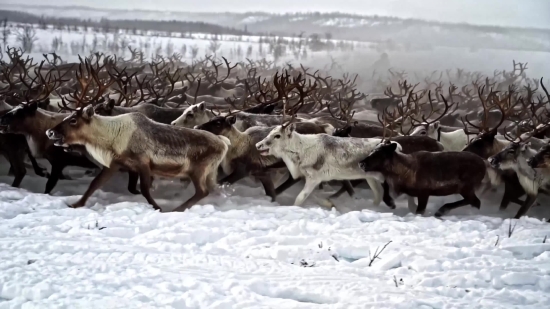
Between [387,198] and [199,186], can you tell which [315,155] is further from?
[199,186]

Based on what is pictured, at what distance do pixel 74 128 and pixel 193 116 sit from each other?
1473mm

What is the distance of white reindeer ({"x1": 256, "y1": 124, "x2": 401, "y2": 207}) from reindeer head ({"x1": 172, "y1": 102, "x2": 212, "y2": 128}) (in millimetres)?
1092

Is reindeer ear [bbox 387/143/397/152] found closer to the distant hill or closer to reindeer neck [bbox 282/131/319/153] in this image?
reindeer neck [bbox 282/131/319/153]

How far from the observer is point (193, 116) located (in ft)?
16.9

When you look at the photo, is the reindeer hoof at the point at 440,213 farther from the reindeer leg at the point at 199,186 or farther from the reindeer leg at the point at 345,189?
the reindeer leg at the point at 199,186

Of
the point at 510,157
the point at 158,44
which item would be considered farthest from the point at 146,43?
the point at 510,157

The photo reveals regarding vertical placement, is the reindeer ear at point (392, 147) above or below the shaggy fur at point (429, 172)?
above

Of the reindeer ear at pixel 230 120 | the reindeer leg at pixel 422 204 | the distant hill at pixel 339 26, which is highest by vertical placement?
the distant hill at pixel 339 26

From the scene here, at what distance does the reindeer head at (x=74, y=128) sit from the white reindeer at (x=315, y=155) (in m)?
1.41

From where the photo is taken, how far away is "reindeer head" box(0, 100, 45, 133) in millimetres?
4246

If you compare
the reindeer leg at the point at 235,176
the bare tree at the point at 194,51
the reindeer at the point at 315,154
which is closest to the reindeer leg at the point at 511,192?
the reindeer at the point at 315,154

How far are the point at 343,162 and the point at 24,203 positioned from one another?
2.55 meters

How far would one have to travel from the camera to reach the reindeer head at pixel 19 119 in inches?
167

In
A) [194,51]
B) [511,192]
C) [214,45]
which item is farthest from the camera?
[194,51]
